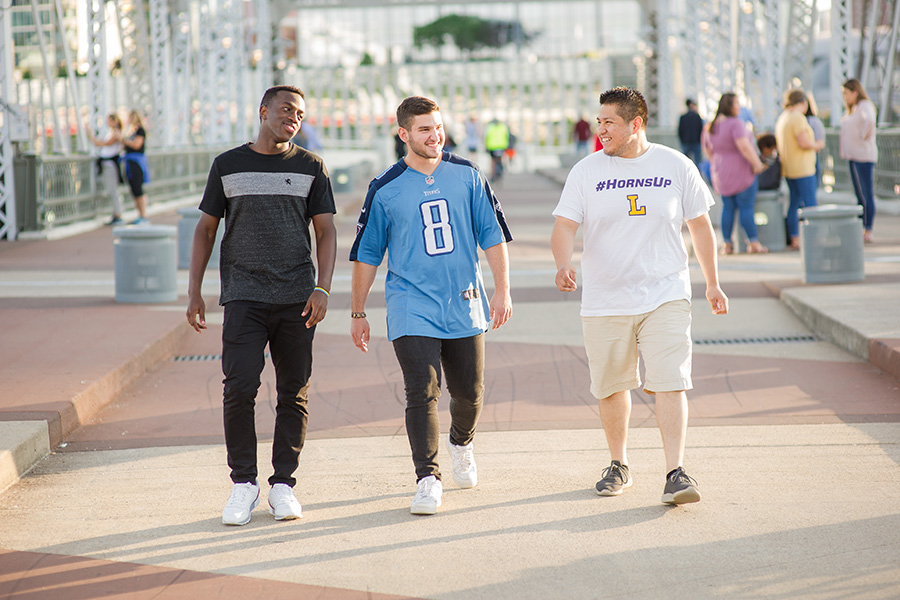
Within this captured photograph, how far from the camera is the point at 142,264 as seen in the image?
36.8ft

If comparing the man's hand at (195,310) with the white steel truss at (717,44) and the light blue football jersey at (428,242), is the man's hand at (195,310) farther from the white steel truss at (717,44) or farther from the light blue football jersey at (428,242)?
the white steel truss at (717,44)

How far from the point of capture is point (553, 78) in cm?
6581

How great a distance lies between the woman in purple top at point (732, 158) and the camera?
519 inches

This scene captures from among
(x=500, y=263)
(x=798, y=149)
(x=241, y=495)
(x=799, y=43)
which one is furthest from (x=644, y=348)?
(x=799, y=43)

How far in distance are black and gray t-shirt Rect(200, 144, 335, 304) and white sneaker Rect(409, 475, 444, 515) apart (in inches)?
37.4

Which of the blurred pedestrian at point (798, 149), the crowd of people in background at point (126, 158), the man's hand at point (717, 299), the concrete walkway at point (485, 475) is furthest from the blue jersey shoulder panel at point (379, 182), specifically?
the crowd of people in background at point (126, 158)

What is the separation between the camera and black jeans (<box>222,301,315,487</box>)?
5.00 metres

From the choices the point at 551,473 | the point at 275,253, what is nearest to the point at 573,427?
the point at 551,473

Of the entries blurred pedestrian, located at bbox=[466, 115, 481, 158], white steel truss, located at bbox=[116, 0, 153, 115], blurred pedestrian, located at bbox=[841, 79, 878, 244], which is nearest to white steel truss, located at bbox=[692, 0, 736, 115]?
blurred pedestrian, located at bbox=[466, 115, 481, 158]

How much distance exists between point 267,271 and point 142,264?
6577mm

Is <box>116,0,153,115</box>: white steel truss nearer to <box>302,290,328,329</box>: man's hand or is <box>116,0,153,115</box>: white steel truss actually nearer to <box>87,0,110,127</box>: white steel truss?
<box>87,0,110,127</box>: white steel truss

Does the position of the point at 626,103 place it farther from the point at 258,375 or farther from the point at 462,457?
the point at 258,375

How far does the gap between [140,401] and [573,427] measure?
287cm

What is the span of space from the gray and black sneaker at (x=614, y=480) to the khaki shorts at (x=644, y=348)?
0.33m
